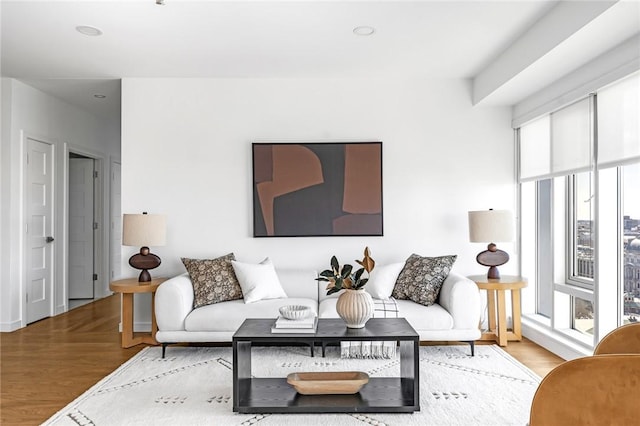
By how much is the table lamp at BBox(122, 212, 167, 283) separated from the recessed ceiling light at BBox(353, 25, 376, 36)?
93.5 inches

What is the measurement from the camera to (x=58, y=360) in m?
3.83

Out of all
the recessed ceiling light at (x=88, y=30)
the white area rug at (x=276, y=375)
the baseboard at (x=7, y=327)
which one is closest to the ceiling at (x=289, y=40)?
the recessed ceiling light at (x=88, y=30)

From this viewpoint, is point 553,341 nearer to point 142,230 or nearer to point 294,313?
point 294,313

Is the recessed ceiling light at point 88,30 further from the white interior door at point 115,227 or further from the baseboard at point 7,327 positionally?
the white interior door at point 115,227

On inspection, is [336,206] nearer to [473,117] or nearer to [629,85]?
[473,117]

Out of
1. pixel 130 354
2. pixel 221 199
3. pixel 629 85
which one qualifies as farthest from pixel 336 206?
pixel 629 85

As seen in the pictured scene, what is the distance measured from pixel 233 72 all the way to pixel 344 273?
259 centimetres

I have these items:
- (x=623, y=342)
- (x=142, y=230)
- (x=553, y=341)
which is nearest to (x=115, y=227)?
(x=142, y=230)

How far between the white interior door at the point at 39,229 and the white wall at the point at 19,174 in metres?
0.11

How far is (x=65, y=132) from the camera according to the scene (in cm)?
590

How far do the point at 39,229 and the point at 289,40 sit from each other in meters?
3.68

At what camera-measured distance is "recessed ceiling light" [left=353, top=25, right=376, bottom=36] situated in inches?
139

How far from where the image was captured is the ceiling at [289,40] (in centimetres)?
315

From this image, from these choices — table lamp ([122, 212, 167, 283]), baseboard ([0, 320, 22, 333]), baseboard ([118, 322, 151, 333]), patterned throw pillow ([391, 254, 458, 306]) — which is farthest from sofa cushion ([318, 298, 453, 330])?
baseboard ([0, 320, 22, 333])
